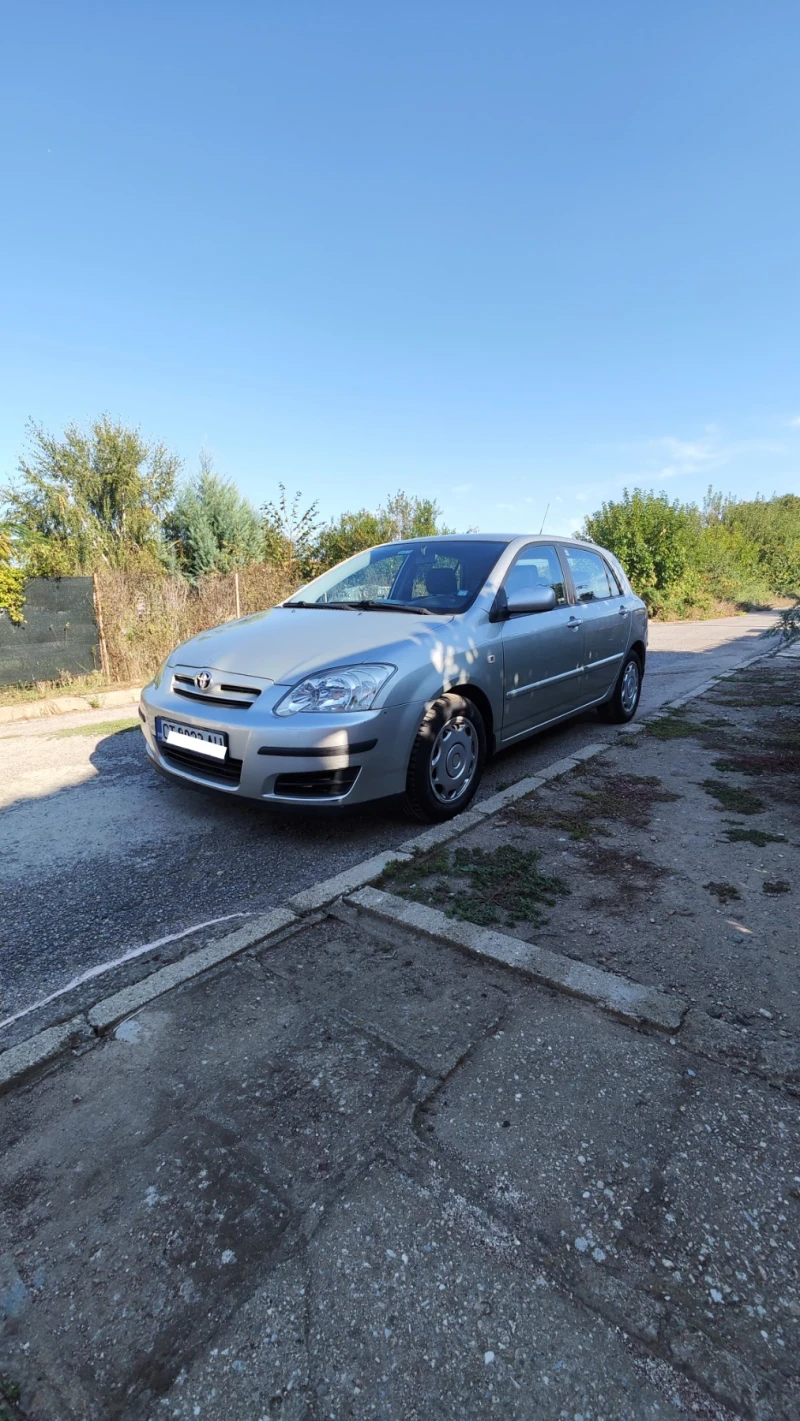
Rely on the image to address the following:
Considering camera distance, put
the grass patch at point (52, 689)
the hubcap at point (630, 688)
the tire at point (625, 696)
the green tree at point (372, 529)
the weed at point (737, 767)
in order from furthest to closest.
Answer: the green tree at point (372, 529) < the grass patch at point (52, 689) < the hubcap at point (630, 688) < the tire at point (625, 696) < the weed at point (737, 767)

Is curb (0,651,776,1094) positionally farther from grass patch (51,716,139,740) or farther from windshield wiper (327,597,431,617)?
grass patch (51,716,139,740)

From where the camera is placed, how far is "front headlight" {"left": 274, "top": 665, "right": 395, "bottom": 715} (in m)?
3.30

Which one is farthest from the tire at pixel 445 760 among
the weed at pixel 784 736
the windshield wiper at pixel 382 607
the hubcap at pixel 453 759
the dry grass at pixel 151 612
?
the dry grass at pixel 151 612

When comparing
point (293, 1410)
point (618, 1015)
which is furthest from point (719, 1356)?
point (618, 1015)

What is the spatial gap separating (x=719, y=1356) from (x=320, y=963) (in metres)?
1.52

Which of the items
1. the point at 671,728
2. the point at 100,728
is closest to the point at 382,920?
the point at 671,728

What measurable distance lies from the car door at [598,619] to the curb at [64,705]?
5.04m

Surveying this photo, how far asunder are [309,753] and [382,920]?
35.6 inches

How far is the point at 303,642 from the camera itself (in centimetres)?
370

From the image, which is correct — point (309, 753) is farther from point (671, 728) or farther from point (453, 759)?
point (671, 728)

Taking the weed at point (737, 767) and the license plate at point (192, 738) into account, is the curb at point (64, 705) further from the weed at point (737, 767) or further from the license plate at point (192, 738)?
the weed at point (737, 767)

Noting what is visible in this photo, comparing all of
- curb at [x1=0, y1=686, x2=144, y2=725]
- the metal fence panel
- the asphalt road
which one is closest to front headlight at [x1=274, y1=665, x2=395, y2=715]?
Result: the asphalt road

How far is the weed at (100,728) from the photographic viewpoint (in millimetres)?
6445

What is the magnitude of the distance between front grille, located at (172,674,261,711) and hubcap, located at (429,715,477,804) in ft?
3.33
